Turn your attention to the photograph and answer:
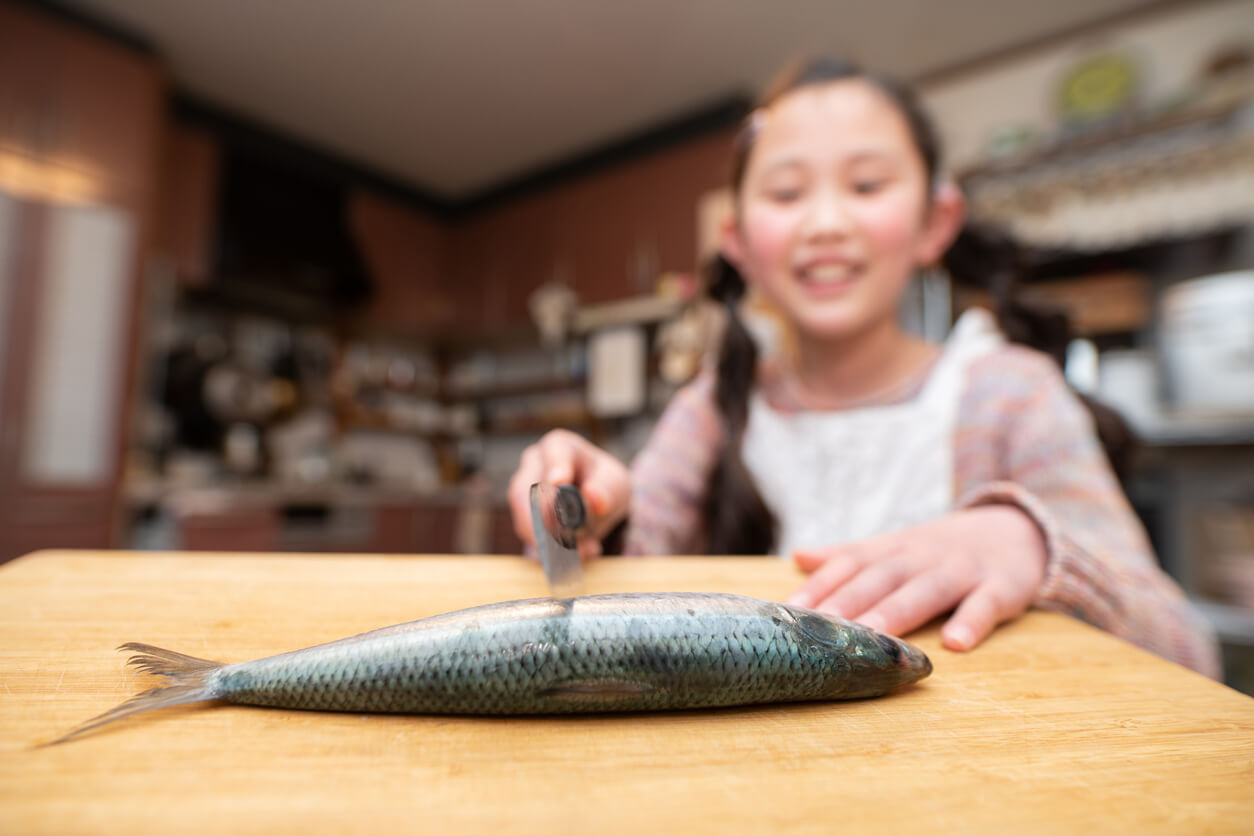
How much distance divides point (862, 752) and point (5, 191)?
3930mm

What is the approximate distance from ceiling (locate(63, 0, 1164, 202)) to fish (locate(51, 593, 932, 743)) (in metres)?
3.05

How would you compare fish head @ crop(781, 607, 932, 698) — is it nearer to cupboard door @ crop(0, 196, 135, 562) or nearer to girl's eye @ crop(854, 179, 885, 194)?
girl's eye @ crop(854, 179, 885, 194)

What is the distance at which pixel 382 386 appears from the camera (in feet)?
15.4

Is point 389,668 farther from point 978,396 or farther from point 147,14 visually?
point 147,14

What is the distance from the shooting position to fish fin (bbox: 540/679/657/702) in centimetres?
39

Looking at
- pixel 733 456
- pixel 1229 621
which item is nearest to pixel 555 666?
pixel 733 456

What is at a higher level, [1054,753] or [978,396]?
[978,396]

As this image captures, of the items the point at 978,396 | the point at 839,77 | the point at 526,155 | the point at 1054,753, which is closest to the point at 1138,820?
the point at 1054,753

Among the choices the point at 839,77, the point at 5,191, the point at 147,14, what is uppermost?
the point at 147,14

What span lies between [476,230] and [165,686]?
5.09m

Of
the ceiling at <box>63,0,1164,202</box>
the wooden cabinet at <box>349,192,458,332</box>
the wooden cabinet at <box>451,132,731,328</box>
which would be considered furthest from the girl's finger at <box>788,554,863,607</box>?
the wooden cabinet at <box>349,192,458,332</box>

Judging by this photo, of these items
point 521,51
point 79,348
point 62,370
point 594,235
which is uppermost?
point 521,51

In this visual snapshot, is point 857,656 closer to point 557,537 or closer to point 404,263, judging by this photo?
point 557,537

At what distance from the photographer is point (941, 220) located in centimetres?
109
